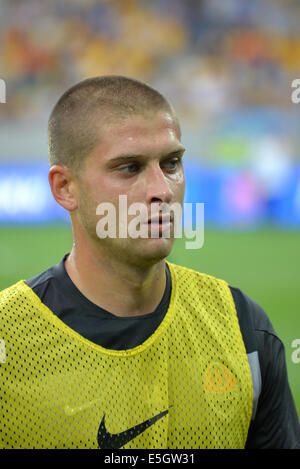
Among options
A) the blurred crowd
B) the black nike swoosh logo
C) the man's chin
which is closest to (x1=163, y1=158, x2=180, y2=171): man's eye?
the man's chin

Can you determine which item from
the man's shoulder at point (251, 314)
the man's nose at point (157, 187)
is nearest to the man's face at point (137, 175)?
the man's nose at point (157, 187)

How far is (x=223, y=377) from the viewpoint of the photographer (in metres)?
1.98

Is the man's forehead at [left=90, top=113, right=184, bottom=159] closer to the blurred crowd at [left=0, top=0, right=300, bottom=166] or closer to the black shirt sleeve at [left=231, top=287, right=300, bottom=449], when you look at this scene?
the black shirt sleeve at [left=231, top=287, right=300, bottom=449]

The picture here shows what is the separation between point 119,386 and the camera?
186 cm

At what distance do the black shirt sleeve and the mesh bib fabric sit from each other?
0.06 metres

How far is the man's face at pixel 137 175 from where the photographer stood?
189 cm

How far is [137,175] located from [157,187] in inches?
3.0

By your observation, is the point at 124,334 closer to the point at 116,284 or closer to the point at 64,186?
the point at 116,284

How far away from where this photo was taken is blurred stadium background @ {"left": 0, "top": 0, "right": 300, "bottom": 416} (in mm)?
12195

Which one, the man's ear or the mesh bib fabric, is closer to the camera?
the mesh bib fabric

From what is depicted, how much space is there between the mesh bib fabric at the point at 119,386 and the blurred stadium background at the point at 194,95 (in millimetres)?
7771

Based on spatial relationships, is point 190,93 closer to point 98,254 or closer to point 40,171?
point 40,171

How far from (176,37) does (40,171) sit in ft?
17.0

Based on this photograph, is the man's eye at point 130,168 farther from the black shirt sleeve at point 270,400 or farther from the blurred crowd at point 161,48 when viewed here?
the blurred crowd at point 161,48
